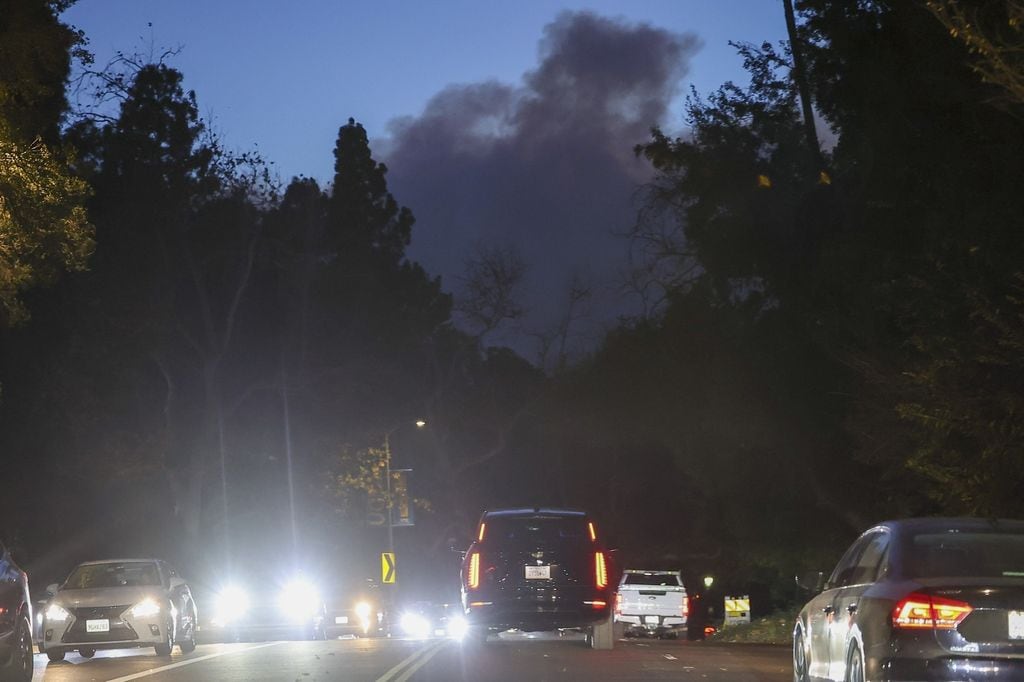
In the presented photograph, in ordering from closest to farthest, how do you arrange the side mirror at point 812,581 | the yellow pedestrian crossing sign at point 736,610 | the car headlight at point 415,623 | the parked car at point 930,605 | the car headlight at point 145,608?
the parked car at point 930,605 → the side mirror at point 812,581 → the car headlight at point 145,608 → the yellow pedestrian crossing sign at point 736,610 → the car headlight at point 415,623

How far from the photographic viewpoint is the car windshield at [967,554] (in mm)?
11406

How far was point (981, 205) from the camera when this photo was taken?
20.2 metres

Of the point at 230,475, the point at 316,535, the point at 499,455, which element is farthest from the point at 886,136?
the point at 499,455

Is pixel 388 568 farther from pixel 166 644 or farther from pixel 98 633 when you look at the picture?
pixel 98 633

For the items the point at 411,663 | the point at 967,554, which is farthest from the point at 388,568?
the point at 967,554

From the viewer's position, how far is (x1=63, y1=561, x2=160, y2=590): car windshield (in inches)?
955

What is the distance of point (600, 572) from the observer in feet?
74.7

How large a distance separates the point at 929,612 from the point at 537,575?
40.4 ft

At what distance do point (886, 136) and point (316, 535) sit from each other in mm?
40665

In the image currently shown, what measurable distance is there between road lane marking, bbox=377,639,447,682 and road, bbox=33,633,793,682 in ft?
0.04

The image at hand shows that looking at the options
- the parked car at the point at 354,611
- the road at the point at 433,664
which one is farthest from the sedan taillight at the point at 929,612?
the parked car at the point at 354,611

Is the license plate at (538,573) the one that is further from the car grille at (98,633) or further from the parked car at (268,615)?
the parked car at (268,615)

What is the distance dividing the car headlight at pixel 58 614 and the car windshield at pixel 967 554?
588 inches

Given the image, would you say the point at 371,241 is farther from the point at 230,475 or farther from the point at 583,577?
the point at 583,577
